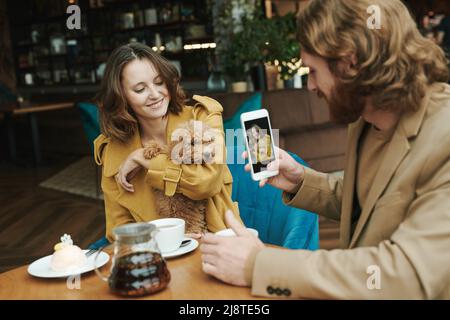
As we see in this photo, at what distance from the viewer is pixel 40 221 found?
4.77 metres

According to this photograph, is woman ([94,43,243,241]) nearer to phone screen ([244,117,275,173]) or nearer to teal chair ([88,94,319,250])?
teal chair ([88,94,319,250])

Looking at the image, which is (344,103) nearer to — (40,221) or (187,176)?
(187,176)

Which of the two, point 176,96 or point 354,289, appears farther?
point 176,96

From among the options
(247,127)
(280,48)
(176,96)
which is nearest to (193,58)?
(280,48)

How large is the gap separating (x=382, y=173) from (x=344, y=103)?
170 mm

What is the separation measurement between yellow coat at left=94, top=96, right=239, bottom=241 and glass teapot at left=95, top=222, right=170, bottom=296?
0.58 m

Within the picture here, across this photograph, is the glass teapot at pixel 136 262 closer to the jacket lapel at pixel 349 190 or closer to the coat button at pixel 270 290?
the coat button at pixel 270 290

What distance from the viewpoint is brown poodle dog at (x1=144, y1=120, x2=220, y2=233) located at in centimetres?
165

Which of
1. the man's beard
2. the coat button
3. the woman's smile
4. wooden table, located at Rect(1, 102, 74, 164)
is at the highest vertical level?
Result: the man's beard

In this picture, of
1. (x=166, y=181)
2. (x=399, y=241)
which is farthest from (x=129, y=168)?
(x=399, y=241)

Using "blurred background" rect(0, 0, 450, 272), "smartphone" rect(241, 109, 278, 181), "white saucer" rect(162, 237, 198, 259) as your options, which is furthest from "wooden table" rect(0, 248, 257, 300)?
"blurred background" rect(0, 0, 450, 272)

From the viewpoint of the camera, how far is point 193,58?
21.6ft
